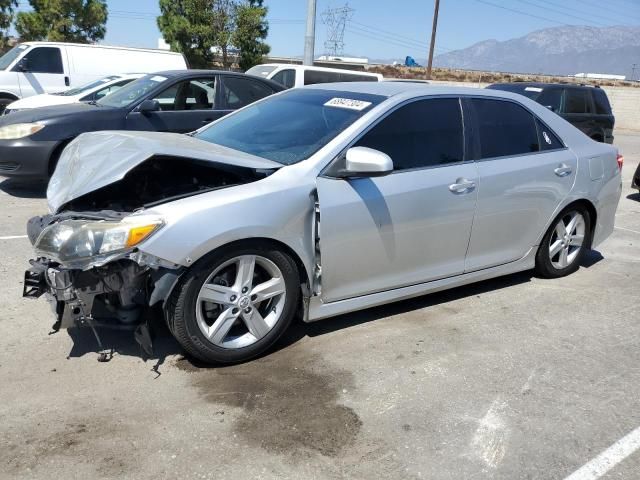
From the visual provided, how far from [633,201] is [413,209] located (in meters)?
7.44

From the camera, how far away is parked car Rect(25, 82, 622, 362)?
3139 millimetres

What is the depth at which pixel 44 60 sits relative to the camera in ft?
44.8

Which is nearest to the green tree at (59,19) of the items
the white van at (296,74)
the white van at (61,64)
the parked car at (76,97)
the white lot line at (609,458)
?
the white van at (61,64)

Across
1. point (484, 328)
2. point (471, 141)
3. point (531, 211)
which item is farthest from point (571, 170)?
point (484, 328)

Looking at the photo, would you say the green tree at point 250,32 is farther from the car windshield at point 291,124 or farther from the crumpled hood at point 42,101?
the car windshield at point 291,124

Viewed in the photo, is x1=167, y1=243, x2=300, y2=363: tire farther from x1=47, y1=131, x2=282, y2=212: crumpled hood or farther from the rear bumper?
the rear bumper

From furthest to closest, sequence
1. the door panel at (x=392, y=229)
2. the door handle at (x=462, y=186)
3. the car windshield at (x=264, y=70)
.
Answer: the car windshield at (x=264, y=70) → the door handle at (x=462, y=186) → the door panel at (x=392, y=229)

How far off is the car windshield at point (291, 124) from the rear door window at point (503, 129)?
922 mm

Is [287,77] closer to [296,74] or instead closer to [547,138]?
[296,74]

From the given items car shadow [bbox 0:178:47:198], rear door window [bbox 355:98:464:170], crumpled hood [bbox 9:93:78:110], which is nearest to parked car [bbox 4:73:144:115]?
crumpled hood [bbox 9:93:78:110]

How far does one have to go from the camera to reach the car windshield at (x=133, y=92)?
25.6 feet

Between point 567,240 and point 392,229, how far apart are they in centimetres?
220

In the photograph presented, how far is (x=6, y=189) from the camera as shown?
8.02 meters

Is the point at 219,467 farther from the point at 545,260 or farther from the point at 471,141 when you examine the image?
the point at 545,260
